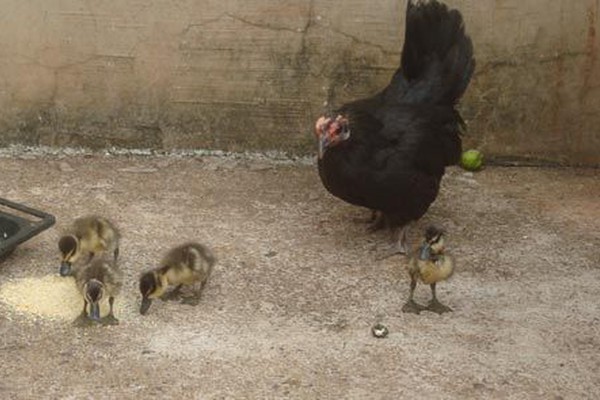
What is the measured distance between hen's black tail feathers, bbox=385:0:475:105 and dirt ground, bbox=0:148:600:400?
71 cm

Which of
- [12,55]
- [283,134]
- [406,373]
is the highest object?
[12,55]

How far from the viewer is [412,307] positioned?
4.58 meters

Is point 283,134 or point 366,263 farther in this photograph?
point 283,134

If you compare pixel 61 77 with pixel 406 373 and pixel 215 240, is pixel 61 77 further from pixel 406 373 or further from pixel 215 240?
pixel 406 373

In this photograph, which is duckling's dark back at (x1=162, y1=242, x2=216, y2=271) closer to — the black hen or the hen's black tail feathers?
the black hen

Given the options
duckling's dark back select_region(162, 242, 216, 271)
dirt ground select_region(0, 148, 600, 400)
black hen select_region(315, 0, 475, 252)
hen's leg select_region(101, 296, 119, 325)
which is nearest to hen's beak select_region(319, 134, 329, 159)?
black hen select_region(315, 0, 475, 252)

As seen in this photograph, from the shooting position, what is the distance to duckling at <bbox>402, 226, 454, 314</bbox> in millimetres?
4508

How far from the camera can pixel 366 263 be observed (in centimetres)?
509

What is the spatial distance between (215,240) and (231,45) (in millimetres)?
1423

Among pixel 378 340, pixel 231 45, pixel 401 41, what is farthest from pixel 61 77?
pixel 378 340

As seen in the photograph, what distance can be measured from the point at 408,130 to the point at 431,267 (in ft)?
3.07

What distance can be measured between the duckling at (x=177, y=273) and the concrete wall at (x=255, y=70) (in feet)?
5.87

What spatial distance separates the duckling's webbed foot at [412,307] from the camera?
4.56 meters

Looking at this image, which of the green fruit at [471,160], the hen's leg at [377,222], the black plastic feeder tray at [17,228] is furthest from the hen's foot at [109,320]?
the green fruit at [471,160]
